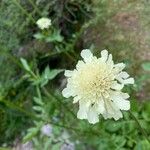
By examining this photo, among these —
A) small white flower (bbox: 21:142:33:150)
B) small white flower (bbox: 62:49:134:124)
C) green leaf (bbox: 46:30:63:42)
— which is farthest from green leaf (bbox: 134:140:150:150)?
small white flower (bbox: 21:142:33:150)

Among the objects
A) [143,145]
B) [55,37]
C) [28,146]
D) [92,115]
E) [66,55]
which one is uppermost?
[92,115]

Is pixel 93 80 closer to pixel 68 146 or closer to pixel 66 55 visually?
pixel 68 146

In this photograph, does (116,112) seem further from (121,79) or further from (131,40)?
(131,40)

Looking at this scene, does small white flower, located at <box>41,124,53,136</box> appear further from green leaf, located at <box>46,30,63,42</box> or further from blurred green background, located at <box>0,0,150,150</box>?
green leaf, located at <box>46,30,63,42</box>

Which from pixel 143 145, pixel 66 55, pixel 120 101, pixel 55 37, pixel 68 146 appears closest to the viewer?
pixel 120 101

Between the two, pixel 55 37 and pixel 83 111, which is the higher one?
pixel 83 111

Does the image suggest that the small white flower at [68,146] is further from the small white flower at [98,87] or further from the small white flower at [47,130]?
the small white flower at [98,87]

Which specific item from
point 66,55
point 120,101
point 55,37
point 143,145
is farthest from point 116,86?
point 66,55
